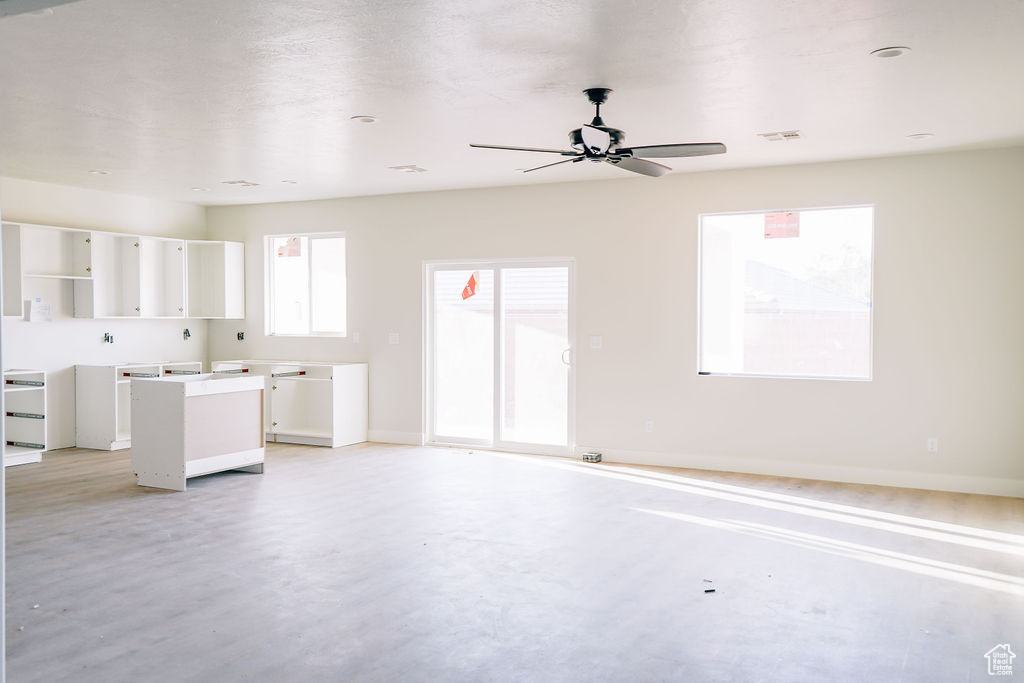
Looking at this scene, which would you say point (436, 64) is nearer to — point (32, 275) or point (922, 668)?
point (922, 668)

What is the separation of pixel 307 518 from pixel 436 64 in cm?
306

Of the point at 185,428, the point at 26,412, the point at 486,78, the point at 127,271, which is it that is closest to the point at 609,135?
the point at 486,78

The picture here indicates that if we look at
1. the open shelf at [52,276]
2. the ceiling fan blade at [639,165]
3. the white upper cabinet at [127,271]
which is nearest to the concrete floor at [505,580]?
the open shelf at [52,276]

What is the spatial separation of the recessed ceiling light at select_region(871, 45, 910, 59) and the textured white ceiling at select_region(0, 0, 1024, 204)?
6 cm

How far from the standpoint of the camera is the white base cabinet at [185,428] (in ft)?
20.1

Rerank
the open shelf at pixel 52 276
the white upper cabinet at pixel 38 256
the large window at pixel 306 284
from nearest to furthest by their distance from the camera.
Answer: the white upper cabinet at pixel 38 256 < the open shelf at pixel 52 276 < the large window at pixel 306 284

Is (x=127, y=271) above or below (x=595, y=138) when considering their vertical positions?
below

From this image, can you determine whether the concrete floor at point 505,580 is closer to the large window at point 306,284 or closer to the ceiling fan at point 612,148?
the ceiling fan at point 612,148

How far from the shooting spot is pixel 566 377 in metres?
7.68

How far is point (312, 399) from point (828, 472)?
17.7 ft

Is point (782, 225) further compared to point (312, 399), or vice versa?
point (312, 399)

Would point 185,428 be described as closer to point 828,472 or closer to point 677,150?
point 677,150

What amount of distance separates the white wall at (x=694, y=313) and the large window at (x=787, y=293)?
0.45 ft

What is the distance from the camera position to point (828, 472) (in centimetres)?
662
